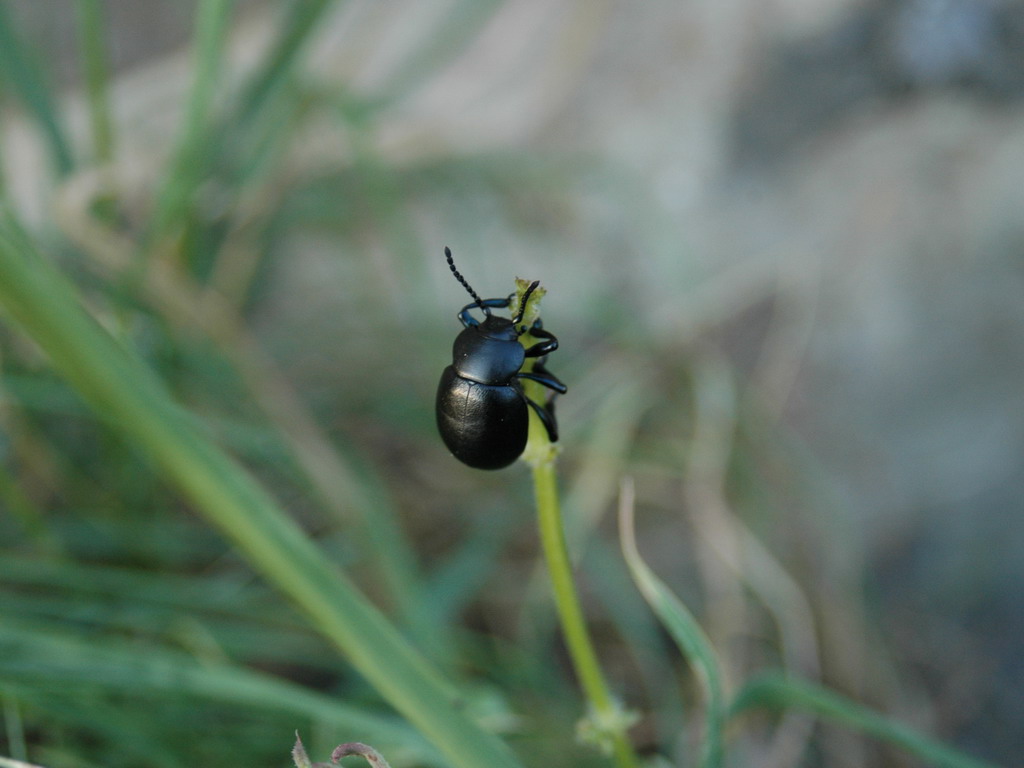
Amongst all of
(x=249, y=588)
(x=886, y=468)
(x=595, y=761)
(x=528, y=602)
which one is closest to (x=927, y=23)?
(x=886, y=468)

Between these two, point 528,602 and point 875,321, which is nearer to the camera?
point 528,602

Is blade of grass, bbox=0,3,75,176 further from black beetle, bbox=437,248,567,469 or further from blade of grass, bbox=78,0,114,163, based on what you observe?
black beetle, bbox=437,248,567,469

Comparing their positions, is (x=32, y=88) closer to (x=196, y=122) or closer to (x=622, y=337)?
(x=196, y=122)

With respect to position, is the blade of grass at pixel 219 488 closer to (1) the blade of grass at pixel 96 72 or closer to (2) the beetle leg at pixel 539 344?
(2) the beetle leg at pixel 539 344

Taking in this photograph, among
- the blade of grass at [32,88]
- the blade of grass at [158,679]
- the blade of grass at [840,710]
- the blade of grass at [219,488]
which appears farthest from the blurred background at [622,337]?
the blade of grass at [219,488]

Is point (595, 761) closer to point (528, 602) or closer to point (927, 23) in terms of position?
point (528, 602)

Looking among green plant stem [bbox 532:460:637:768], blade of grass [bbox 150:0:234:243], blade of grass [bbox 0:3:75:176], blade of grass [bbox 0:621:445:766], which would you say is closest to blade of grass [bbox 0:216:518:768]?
green plant stem [bbox 532:460:637:768]
